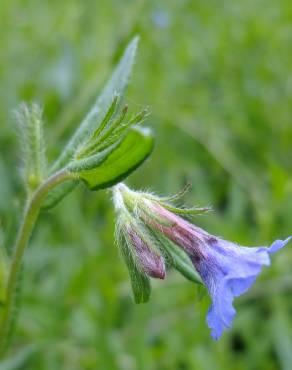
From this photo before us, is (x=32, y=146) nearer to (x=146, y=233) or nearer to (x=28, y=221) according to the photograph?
(x=28, y=221)

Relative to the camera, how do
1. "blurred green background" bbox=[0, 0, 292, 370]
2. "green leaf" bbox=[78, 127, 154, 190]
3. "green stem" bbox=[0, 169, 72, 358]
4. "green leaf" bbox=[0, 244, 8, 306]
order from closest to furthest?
"green leaf" bbox=[78, 127, 154, 190], "green stem" bbox=[0, 169, 72, 358], "green leaf" bbox=[0, 244, 8, 306], "blurred green background" bbox=[0, 0, 292, 370]

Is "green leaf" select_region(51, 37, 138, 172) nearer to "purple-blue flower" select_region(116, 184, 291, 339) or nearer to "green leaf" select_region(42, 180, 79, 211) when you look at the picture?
"green leaf" select_region(42, 180, 79, 211)

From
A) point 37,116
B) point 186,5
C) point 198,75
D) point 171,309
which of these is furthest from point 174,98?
point 37,116

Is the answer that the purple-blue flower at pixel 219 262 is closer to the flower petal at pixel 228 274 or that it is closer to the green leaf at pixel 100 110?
the flower petal at pixel 228 274

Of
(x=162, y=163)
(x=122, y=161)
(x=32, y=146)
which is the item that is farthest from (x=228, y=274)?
(x=162, y=163)

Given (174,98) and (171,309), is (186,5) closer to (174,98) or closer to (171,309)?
(174,98)

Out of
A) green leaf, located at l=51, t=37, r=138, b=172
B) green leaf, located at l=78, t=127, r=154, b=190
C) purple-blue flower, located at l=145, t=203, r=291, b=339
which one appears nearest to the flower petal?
purple-blue flower, located at l=145, t=203, r=291, b=339
